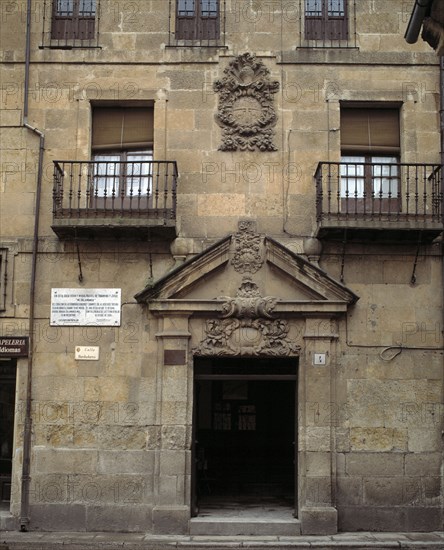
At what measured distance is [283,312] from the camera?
1148cm

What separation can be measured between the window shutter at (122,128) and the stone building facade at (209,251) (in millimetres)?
33

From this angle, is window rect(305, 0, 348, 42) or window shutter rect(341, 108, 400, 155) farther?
window rect(305, 0, 348, 42)

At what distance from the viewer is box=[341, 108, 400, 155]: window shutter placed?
12211 millimetres

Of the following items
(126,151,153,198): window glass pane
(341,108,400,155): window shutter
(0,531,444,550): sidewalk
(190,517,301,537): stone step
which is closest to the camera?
(0,531,444,550): sidewalk

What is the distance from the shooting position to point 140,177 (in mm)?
11914

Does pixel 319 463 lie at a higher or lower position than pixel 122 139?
lower

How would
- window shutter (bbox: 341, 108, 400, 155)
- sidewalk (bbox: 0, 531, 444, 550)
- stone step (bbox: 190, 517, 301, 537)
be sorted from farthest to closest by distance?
window shutter (bbox: 341, 108, 400, 155) → stone step (bbox: 190, 517, 301, 537) → sidewalk (bbox: 0, 531, 444, 550)

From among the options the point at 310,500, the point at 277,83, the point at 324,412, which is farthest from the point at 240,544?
the point at 277,83

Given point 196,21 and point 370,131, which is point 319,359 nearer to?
point 370,131

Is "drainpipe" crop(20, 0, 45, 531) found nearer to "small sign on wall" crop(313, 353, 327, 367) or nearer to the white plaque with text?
the white plaque with text

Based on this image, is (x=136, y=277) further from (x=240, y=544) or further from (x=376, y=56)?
(x=376, y=56)

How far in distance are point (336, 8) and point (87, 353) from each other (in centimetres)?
692

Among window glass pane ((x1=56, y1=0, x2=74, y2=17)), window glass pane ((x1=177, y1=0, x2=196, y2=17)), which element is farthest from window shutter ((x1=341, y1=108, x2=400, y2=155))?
window glass pane ((x1=56, y1=0, x2=74, y2=17))

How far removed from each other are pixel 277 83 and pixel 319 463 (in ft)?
19.5
